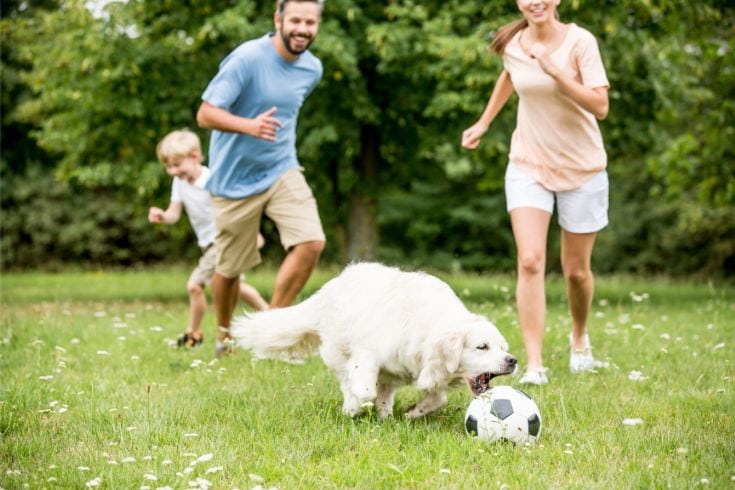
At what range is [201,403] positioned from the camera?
16.5 ft

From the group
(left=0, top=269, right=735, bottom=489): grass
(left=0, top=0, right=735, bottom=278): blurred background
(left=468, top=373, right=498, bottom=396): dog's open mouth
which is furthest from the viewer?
(left=0, top=0, right=735, bottom=278): blurred background

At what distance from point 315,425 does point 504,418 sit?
0.99 meters

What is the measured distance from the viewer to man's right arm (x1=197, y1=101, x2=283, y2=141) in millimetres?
5809

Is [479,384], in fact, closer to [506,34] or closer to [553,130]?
[553,130]

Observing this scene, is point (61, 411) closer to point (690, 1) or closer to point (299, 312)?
point (299, 312)

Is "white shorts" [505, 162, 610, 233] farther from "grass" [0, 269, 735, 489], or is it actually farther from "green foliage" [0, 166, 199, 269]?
"green foliage" [0, 166, 199, 269]

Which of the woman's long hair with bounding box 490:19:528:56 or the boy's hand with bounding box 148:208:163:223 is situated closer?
the woman's long hair with bounding box 490:19:528:56

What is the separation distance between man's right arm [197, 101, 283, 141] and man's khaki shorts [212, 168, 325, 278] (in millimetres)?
680

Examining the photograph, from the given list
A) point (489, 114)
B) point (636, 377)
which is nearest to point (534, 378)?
point (636, 377)

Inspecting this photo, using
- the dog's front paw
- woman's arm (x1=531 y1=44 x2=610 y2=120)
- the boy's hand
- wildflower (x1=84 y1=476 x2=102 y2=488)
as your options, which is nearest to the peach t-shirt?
woman's arm (x1=531 y1=44 x2=610 y2=120)

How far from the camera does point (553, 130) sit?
5.76 metres

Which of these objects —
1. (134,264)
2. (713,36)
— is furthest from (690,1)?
(134,264)

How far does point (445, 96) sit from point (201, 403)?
24.2ft

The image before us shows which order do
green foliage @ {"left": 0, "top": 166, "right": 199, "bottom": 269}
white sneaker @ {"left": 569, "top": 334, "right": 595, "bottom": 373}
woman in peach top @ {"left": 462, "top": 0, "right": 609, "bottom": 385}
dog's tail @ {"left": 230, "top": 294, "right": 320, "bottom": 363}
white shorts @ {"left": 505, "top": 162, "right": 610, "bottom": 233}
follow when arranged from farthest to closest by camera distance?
green foliage @ {"left": 0, "top": 166, "right": 199, "bottom": 269}
white sneaker @ {"left": 569, "top": 334, "right": 595, "bottom": 373}
white shorts @ {"left": 505, "top": 162, "right": 610, "bottom": 233}
woman in peach top @ {"left": 462, "top": 0, "right": 609, "bottom": 385}
dog's tail @ {"left": 230, "top": 294, "right": 320, "bottom": 363}
